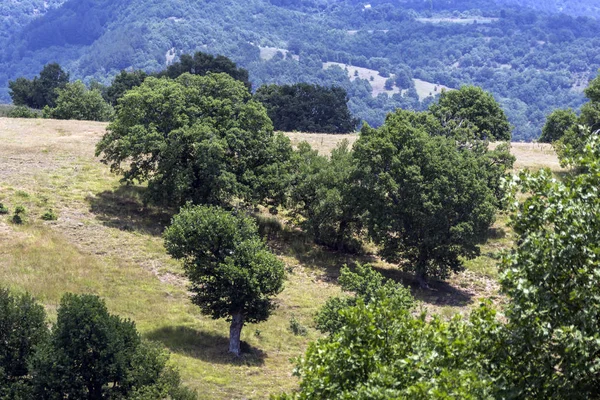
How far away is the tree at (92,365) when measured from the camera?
3216cm

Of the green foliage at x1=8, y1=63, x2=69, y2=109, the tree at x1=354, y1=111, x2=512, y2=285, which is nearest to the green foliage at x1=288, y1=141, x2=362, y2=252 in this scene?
the tree at x1=354, y1=111, x2=512, y2=285

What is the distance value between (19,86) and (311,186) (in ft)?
271

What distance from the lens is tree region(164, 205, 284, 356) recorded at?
43.2 m

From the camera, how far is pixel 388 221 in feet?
188

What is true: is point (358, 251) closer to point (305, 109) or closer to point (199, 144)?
point (199, 144)

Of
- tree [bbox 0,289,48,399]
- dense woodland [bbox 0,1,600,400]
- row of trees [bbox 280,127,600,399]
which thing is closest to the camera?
row of trees [bbox 280,127,600,399]

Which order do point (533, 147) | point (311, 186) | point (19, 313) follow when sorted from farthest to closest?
1. point (533, 147)
2. point (311, 186)
3. point (19, 313)

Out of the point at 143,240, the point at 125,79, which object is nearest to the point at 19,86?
the point at 125,79

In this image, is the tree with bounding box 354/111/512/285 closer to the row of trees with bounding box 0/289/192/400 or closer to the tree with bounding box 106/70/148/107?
the row of trees with bounding box 0/289/192/400

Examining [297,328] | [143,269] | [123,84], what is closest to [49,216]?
[143,269]

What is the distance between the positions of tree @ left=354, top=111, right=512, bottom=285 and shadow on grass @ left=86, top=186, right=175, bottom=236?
596 inches

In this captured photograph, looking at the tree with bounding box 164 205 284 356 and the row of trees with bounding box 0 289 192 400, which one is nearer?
the row of trees with bounding box 0 289 192 400

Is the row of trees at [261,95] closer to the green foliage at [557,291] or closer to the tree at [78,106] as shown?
the tree at [78,106]

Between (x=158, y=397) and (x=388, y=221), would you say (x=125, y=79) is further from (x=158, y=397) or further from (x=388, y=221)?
(x=158, y=397)
